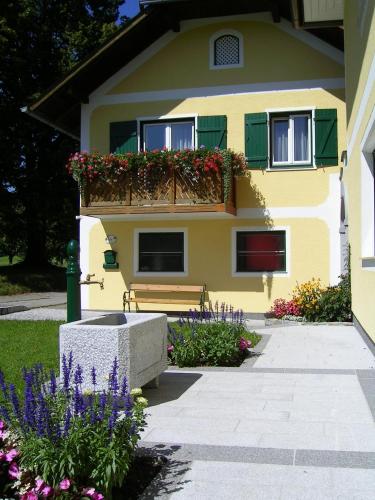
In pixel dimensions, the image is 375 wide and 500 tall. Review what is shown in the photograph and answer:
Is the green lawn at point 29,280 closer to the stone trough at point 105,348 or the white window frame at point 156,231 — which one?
the white window frame at point 156,231

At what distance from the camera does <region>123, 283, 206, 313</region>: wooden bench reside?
14.4 metres

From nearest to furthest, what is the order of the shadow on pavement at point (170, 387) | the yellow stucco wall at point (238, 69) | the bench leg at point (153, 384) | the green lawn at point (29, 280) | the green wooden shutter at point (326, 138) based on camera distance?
the shadow on pavement at point (170, 387) < the bench leg at point (153, 384) < the green wooden shutter at point (326, 138) < the yellow stucco wall at point (238, 69) < the green lawn at point (29, 280)

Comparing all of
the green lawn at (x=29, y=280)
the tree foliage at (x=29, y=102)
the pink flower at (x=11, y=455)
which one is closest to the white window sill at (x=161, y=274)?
the green lawn at (x=29, y=280)

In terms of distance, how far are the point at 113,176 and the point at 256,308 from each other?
4.71 m

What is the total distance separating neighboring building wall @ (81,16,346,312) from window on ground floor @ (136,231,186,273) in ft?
0.65

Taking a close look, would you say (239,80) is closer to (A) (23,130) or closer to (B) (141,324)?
(B) (141,324)

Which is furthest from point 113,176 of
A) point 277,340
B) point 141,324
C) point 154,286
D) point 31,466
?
point 31,466

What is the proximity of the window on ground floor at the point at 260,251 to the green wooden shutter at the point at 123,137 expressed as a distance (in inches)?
143

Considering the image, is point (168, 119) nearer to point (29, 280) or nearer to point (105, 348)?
point (105, 348)

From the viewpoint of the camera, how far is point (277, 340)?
9984mm

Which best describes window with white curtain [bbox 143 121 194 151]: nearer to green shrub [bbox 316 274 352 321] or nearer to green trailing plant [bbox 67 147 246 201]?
green trailing plant [bbox 67 147 246 201]

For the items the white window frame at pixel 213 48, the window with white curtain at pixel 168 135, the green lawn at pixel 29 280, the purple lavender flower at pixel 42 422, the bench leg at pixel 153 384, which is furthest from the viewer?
the green lawn at pixel 29 280

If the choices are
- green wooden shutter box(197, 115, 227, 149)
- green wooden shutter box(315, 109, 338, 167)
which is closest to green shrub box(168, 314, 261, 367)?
green wooden shutter box(315, 109, 338, 167)

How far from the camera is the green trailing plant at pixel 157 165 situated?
1319 cm
